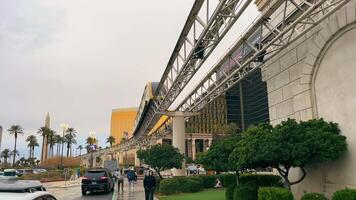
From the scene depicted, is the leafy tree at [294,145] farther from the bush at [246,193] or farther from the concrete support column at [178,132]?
the concrete support column at [178,132]

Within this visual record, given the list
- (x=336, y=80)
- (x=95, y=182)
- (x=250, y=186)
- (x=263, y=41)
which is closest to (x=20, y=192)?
(x=250, y=186)

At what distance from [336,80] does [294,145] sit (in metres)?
3.78

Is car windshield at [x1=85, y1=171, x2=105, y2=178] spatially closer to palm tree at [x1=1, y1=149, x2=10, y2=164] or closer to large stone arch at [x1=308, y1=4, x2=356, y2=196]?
large stone arch at [x1=308, y1=4, x2=356, y2=196]

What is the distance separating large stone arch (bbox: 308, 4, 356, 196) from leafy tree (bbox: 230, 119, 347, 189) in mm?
675

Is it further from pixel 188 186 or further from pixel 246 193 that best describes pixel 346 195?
pixel 188 186

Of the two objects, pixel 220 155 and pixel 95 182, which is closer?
pixel 220 155

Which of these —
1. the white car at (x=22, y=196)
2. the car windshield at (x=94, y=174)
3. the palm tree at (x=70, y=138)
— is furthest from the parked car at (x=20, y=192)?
the palm tree at (x=70, y=138)

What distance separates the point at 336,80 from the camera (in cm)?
1403

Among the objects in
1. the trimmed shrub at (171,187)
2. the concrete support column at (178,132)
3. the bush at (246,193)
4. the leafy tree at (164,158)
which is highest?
the concrete support column at (178,132)

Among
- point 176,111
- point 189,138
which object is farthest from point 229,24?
point 189,138

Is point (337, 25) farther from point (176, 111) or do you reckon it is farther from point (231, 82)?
point (176, 111)

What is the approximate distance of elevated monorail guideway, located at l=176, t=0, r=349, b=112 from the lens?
557 inches

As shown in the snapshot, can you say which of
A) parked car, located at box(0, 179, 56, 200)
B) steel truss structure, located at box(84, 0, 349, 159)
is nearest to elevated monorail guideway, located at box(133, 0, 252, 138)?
steel truss structure, located at box(84, 0, 349, 159)

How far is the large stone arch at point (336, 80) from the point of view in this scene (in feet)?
43.0
